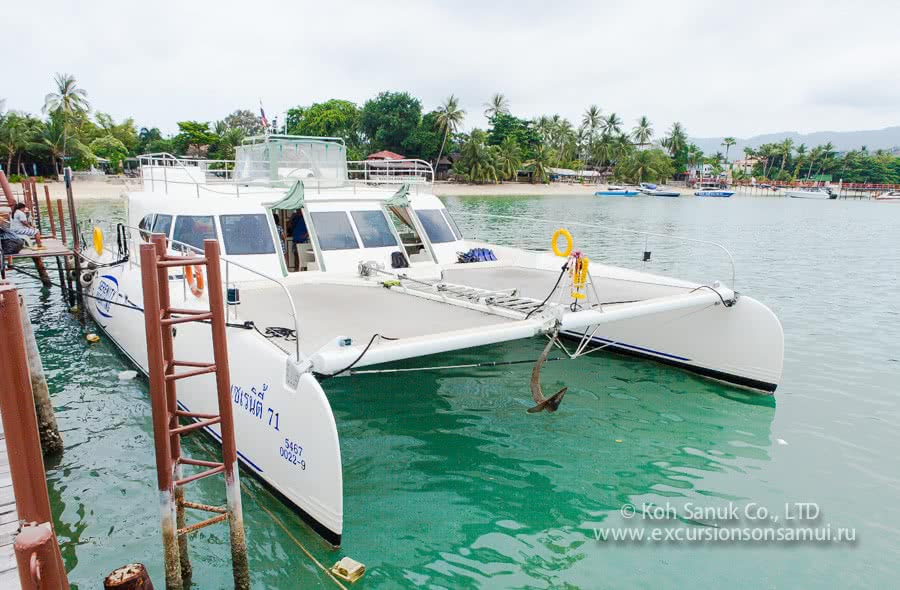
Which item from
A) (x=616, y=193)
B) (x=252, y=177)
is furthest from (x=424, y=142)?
(x=252, y=177)

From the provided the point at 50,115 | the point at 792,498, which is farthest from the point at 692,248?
the point at 50,115

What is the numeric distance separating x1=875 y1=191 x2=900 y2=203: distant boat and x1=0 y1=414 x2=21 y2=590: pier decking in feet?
369

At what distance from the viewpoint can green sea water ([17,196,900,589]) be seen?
5480 millimetres

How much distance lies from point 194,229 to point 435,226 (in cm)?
447

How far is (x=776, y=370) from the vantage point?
902 centimetres

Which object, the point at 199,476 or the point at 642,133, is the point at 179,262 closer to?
the point at 199,476

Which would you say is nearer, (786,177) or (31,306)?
(31,306)

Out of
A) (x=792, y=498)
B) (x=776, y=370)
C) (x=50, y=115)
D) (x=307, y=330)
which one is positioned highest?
(x=50, y=115)

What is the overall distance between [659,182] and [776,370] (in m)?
98.4

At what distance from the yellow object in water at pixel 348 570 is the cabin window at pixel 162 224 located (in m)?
6.84

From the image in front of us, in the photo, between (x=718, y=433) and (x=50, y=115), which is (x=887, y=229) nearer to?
(x=718, y=433)

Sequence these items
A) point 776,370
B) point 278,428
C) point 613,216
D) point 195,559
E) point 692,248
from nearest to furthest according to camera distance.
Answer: point 195,559 → point 278,428 → point 776,370 → point 692,248 → point 613,216

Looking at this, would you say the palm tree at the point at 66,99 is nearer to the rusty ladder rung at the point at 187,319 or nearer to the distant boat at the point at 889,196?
the rusty ladder rung at the point at 187,319

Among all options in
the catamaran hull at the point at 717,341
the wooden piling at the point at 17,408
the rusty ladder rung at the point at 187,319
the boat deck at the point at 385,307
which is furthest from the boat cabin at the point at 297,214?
the wooden piling at the point at 17,408
